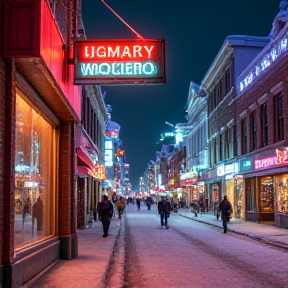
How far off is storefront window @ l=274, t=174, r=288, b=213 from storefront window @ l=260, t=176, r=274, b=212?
2358 mm

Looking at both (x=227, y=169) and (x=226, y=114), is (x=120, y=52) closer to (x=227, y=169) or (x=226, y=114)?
(x=227, y=169)

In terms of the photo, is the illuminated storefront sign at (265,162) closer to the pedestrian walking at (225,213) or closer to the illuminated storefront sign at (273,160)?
the illuminated storefront sign at (273,160)

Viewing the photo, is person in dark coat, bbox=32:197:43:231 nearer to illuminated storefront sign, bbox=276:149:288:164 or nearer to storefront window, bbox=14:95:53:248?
storefront window, bbox=14:95:53:248

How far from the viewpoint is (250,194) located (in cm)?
3234

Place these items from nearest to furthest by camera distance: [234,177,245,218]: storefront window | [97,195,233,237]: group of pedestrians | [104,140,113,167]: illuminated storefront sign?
[97,195,233,237]: group of pedestrians < [234,177,245,218]: storefront window < [104,140,113,167]: illuminated storefront sign

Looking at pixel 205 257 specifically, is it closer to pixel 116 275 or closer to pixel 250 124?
pixel 116 275

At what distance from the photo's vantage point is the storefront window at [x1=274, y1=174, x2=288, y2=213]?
25.3 m

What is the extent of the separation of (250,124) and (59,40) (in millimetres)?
22905

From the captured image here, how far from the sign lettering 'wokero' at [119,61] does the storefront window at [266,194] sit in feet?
62.9

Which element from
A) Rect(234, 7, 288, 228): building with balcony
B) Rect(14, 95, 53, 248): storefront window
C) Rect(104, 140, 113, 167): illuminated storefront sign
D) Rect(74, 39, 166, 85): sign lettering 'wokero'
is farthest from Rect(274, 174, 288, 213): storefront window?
Rect(104, 140, 113, 167): illuminated storefront sign

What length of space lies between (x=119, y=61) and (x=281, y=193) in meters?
17.1

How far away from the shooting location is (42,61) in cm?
828

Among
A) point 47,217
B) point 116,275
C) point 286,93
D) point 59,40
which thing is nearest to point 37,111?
point 59,40

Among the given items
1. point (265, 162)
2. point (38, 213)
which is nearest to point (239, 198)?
point (265, 162)
